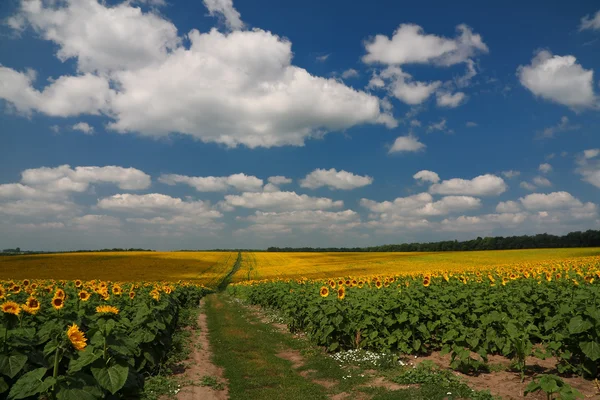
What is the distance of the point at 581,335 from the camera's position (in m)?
7.46

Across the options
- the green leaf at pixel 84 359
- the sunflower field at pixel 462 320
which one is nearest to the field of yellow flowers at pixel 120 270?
the sunflower field at pixel 462 320

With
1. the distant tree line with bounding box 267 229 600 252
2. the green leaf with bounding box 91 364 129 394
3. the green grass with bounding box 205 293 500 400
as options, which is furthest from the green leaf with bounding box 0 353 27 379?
the distant tree line with bounding box 267 229 600 252

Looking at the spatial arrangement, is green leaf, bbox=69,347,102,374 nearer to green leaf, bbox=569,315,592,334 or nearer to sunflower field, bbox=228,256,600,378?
sunflower field, bbox=228,256,600,378

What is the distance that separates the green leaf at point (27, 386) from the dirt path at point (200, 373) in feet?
15.8

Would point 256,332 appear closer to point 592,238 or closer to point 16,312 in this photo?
point 16,312

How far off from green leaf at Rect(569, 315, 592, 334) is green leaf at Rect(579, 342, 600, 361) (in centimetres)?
30

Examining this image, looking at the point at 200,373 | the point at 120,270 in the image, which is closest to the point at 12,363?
the point at 200,373

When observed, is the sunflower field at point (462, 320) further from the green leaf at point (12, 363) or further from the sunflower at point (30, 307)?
the green leaf at point (12, 363)

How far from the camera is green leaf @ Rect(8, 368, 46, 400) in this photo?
12.1 ft

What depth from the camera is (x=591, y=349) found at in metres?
6.98

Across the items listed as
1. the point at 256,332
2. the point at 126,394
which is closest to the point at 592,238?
the point at 256,332

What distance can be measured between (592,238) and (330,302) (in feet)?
309

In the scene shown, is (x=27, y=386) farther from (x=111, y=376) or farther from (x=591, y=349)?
Result: (x=591, y=349)

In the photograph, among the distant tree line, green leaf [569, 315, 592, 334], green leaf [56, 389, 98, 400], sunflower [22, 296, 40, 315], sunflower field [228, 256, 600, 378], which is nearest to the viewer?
green leaf [56, 389, 98, 400]
